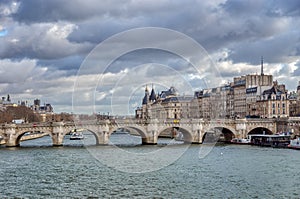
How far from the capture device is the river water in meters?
38.4

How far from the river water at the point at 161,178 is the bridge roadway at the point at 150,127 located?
70.0 ft

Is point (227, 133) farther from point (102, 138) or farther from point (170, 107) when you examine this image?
point (170, 107)

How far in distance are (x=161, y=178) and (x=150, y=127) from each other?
42092 millimetres

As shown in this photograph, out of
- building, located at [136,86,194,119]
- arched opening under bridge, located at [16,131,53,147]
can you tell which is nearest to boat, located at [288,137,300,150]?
arched opening under bridge, located at [16,131,53,147]

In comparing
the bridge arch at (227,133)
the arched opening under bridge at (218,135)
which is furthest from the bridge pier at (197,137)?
the bridge arch at (227,133)

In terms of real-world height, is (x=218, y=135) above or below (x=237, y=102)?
below

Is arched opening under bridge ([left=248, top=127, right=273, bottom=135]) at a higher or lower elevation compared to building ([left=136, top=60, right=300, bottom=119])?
lower

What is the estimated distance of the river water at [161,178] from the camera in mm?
38375

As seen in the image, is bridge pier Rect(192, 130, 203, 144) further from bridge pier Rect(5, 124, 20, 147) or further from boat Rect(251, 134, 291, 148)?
bridge pier Rect(5, 124, 20, 147)

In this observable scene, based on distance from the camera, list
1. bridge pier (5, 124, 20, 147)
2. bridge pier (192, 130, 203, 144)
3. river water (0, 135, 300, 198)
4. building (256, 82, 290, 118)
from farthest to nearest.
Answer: building (256, 82, 290, 118) → bridge pier (192, 130, 203, 144) → bridge pier (5, 124, 20, 147) → river water (0, 135, 300, 198)

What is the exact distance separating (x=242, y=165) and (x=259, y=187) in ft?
43.6

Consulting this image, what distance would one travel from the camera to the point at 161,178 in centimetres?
4566

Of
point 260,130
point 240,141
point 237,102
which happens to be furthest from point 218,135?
point 237,102

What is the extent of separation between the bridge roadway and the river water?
2134cm
